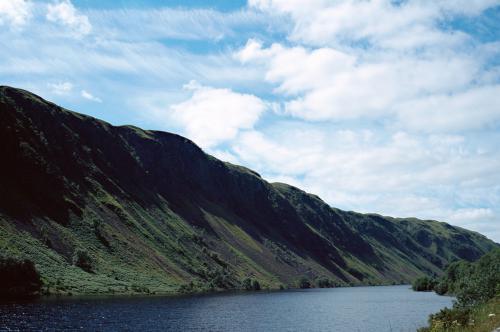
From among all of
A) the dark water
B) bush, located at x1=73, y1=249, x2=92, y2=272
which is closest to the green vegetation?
the dark water

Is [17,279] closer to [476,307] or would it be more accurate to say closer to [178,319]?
[178,319]

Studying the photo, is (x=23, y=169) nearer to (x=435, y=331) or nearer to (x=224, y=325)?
(x=224, y=325)

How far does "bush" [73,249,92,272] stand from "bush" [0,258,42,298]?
99.6 ft

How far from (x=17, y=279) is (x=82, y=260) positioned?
127ft

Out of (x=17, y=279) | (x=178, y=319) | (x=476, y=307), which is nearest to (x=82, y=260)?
(x=17, y=279)

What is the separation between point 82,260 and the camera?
14012 centimetres

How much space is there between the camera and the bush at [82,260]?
453ft

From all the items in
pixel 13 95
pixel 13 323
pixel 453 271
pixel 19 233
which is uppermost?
pixel 13 95

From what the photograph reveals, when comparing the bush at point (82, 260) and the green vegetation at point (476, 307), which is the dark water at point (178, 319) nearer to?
the green vegetation at point (476, 307)

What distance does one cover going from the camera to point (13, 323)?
6159cm

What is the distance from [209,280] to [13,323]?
13230 cm

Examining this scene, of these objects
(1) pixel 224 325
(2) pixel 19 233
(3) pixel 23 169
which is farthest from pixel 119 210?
(1) pixel 224 325

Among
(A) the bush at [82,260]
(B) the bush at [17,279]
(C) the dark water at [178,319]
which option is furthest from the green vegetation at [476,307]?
(A) the bush at [82,260]

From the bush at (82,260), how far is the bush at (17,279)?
3036 cm
